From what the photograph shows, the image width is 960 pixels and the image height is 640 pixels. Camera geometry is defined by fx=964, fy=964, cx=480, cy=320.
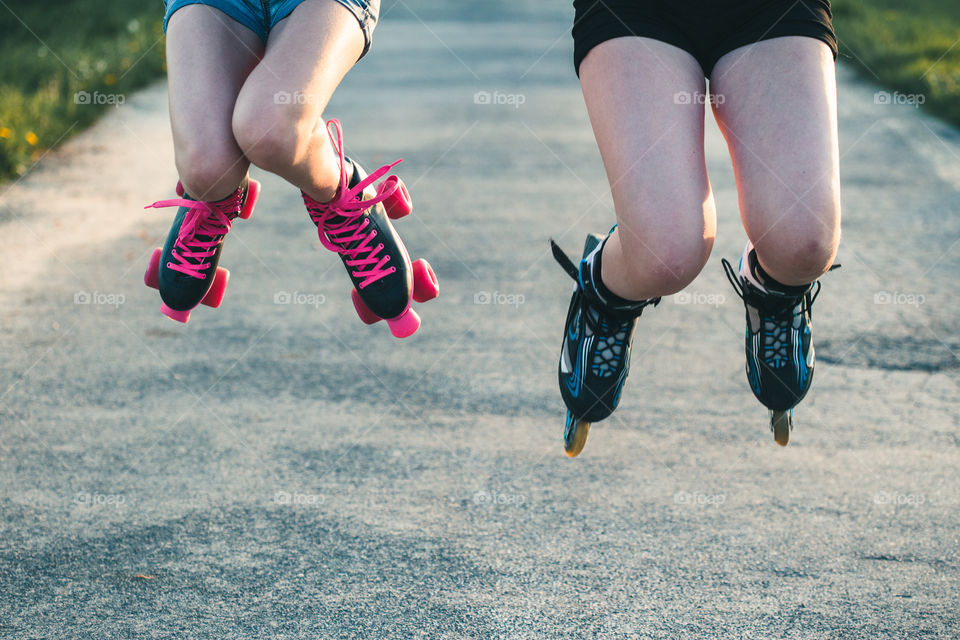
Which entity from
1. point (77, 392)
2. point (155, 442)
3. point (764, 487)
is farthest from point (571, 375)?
point (77, 392)

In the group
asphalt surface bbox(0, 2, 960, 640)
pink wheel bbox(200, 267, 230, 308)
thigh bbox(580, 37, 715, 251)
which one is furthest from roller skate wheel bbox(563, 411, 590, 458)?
pink wheel bbox(200, 267, 230, 308)

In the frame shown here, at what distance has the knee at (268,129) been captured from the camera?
2539 millimetres

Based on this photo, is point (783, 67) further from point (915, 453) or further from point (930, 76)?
point (930, 76)

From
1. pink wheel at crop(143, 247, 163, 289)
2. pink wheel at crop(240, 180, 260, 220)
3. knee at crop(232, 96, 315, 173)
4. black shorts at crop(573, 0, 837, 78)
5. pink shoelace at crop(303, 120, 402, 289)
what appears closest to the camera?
knee at crop(232, 96, 315, 173)

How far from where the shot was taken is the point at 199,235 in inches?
114

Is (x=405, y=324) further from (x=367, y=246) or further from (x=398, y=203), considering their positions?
(x=398, y=203)

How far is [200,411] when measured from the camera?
12.8 ft

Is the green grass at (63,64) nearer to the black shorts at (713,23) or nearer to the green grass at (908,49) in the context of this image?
the black shorts at (713,23)

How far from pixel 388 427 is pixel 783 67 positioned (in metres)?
2.01

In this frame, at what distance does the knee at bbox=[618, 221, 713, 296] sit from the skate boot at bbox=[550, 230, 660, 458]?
0.88 ft

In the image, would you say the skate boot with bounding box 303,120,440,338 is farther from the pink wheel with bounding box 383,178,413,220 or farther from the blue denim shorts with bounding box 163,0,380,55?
the blue denim shorts with bounding box 163,0,380,55

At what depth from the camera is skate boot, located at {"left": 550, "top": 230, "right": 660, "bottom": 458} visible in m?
3.01

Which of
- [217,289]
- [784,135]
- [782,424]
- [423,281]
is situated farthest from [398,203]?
[782,424]

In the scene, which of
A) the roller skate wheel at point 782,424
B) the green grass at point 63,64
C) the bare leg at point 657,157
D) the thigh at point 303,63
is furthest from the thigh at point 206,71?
the green grass at point 63,64
